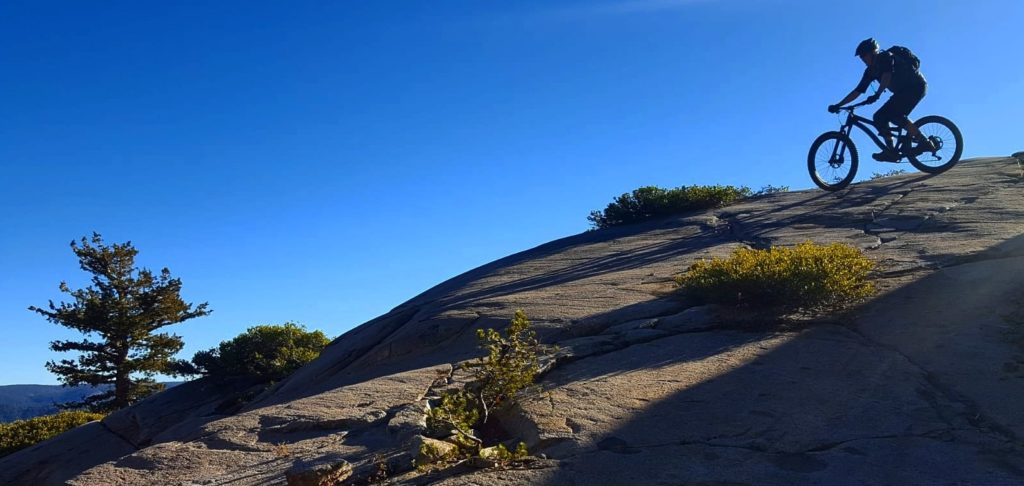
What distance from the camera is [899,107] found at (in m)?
11.4

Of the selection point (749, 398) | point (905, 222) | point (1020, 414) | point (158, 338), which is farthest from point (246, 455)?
point (158, 338)

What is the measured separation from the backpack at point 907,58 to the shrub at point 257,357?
10561 mm

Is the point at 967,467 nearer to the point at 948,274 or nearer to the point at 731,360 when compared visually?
the point at 731,360

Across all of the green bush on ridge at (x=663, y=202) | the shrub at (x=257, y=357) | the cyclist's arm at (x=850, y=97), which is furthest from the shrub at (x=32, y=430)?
the cyclist's arm at (x=850, y=97)

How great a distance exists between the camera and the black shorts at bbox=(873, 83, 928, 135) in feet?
36.8

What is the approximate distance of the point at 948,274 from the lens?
6.48 meters

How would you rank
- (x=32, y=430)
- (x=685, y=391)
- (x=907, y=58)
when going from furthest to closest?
1. (x=32, y=430)
2. (x=907, y=58)
3. (x=685, y=391)

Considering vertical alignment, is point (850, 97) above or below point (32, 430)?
above

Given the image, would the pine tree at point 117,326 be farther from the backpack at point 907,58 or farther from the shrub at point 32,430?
the backpack at point 907,58

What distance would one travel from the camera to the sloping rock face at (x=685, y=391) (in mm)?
3637

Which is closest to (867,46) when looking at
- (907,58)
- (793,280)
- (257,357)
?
(907,58)

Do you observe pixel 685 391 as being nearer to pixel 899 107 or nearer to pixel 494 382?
pixel 494 382

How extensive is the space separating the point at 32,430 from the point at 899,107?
1703 centimetres

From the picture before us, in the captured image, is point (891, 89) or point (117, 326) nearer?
point (891, 89)
